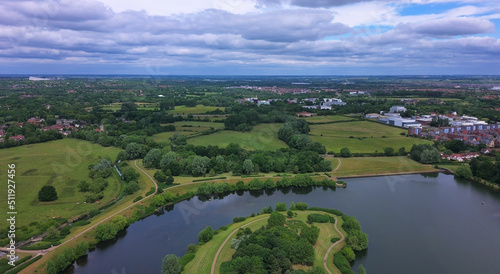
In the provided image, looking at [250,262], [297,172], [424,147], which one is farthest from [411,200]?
[250,262]

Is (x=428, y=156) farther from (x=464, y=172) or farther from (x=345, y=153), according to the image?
(x=345, y=153)

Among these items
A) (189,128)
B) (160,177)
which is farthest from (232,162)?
(189,128)

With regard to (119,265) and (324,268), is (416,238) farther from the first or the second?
(119,265)

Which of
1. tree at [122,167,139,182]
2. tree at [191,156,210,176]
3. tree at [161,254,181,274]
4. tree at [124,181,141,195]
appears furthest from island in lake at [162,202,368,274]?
tree at [122,167,139,182]

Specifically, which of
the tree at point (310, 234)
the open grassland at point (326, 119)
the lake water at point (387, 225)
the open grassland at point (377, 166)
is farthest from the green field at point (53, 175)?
the open grassland at point (326, 119)

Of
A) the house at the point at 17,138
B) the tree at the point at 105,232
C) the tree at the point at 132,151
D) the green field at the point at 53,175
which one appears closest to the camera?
the tree at the point at 105,232

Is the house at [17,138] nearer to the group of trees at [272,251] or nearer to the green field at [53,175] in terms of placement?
the green field at [53,175]
